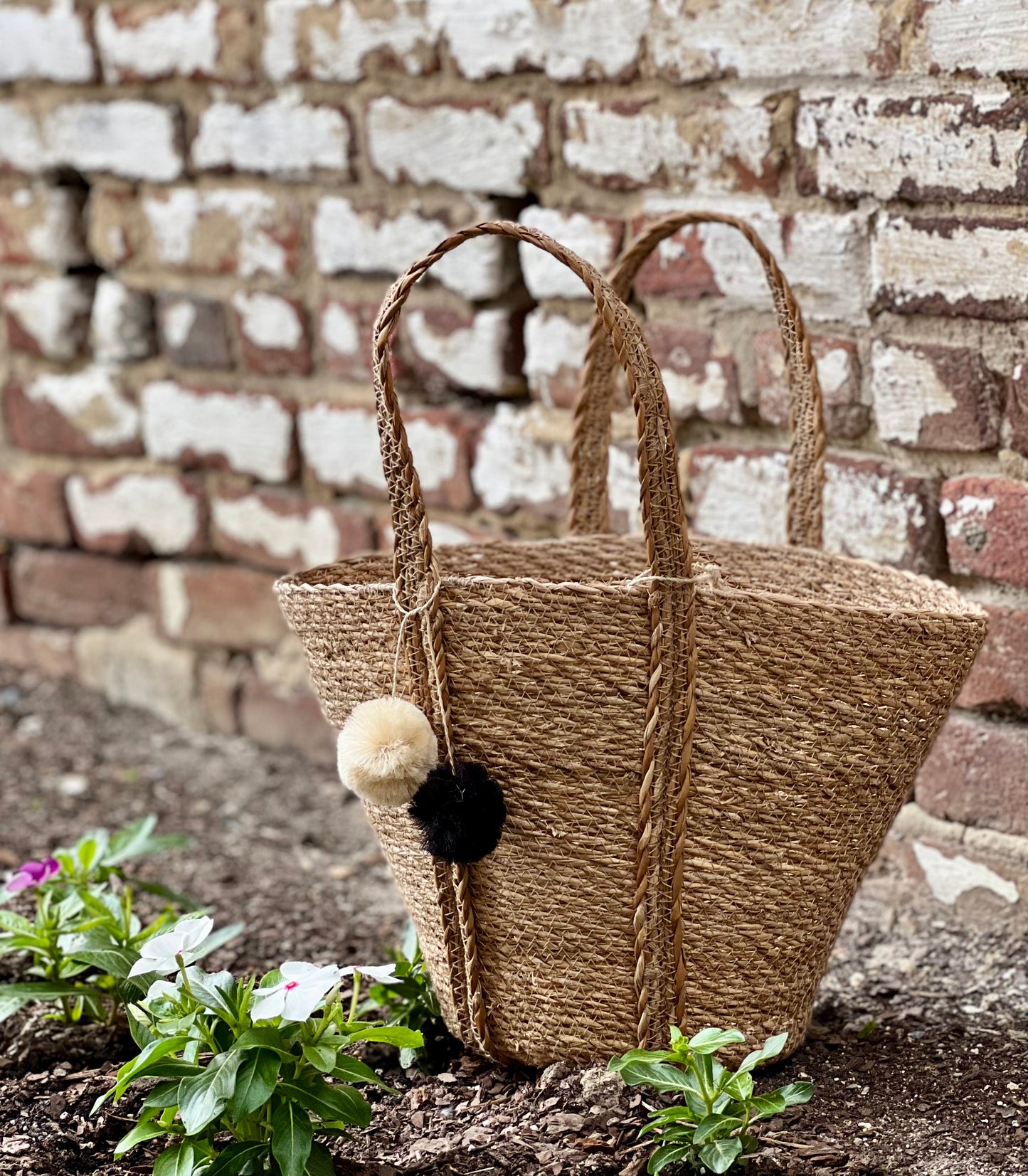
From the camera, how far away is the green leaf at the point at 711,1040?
1.02 m

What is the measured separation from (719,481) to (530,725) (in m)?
0.59

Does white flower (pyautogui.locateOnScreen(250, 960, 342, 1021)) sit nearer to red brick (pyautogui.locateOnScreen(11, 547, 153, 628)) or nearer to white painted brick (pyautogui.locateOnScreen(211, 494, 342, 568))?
white painted brick (pyautogui.locateOnScreen(211, 494, 342, 568))

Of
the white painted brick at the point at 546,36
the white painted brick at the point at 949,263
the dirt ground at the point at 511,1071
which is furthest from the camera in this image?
the white painted brick at the point at 546,36

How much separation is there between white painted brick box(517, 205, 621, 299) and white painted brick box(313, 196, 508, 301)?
4cm

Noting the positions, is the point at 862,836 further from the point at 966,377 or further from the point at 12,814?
the point at 12,814

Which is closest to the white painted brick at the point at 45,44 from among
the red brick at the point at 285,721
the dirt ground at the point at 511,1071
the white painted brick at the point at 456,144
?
the white painted brick at the point at 456,144

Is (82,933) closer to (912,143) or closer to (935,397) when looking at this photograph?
(935,397)

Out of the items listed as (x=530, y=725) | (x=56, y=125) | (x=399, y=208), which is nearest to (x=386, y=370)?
(x=530, y=725)

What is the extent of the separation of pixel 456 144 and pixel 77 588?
0.96 m

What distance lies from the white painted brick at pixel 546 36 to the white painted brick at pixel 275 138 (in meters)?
0.20

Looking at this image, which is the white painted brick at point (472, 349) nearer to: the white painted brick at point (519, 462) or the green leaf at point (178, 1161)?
the white painted brick at point (519, 462)

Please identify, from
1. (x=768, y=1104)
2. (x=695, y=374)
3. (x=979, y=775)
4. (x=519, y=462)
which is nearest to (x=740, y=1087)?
(x=768, y=1104)

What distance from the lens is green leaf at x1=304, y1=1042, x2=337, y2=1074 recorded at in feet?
3.31

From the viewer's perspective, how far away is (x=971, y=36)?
130cm
